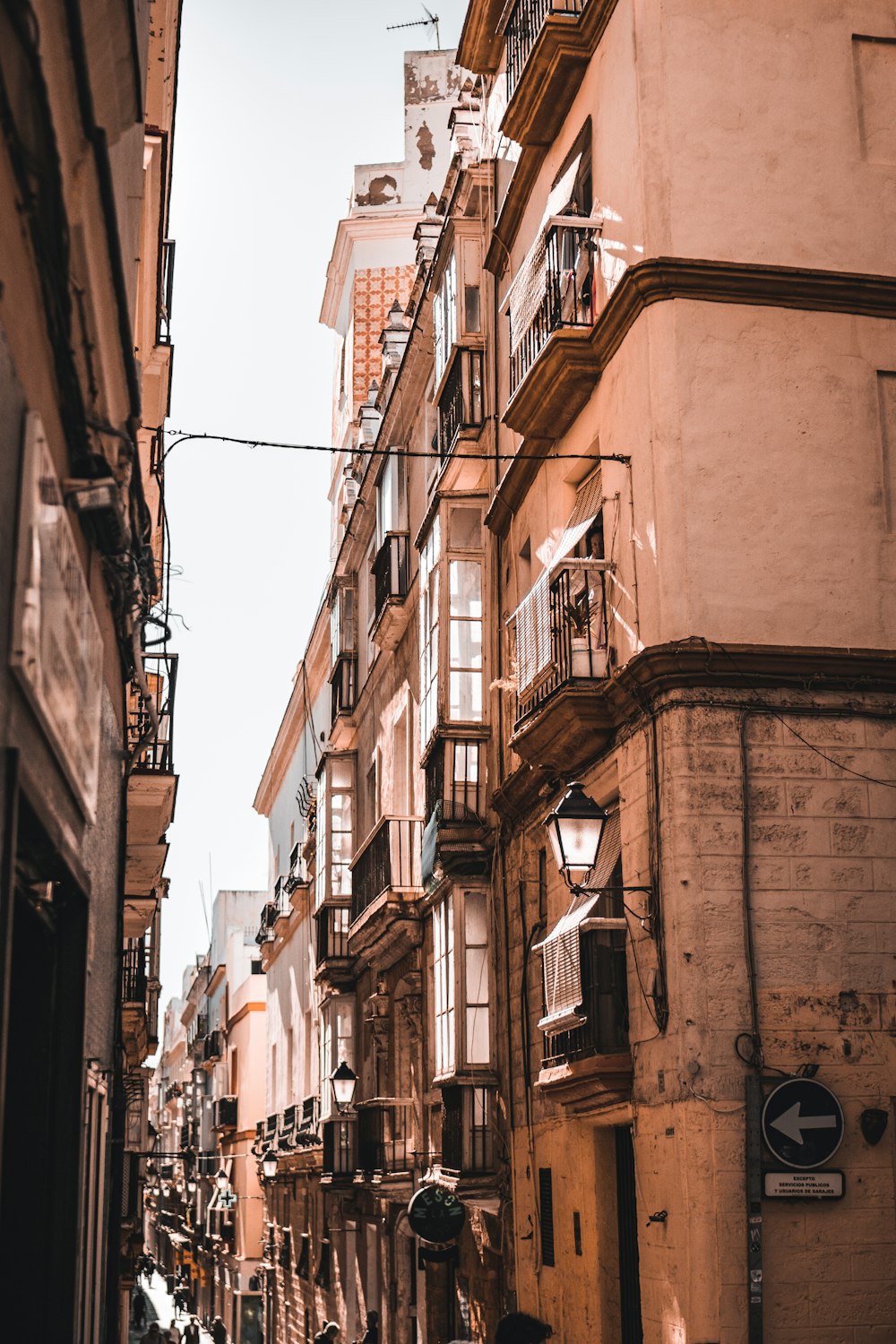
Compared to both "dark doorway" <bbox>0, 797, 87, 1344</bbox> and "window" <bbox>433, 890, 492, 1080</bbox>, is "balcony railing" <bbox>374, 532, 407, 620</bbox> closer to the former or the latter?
"window" <bbox>433, 890, 492, 1080</bbox>

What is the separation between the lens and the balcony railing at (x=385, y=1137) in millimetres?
20578

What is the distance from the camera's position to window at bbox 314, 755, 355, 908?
2622 cm

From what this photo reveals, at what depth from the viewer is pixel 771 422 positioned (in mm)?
11562

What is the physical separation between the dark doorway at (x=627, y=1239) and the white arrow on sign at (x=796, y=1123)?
2.00m

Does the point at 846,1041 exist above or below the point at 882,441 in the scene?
below

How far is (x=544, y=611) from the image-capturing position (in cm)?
1296

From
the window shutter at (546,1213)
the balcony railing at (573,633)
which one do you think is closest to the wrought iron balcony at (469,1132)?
the window shutter at (546,1213)

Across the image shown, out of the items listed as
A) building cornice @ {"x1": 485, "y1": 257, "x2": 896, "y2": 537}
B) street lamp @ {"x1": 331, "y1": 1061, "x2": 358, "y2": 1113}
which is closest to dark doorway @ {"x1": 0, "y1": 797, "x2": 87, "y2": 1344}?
building cornice @ {"x1": 485, "y1": 257, "x2": 896, "y2": 537}

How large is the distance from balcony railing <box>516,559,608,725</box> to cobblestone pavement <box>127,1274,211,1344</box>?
34387mm

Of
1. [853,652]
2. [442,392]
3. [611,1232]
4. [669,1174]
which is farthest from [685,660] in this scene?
[442,392]

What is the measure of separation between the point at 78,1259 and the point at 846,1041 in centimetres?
510

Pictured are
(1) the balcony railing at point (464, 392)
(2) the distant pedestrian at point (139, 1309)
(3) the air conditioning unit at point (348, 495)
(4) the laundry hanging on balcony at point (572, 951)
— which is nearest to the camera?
(4) the laundry hanging on balcony at point (572, 951)

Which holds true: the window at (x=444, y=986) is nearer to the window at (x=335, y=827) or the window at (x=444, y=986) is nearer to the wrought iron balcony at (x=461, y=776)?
the wrought iron balcony at (x=461, y=776)

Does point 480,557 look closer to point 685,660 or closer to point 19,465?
point 685,660
